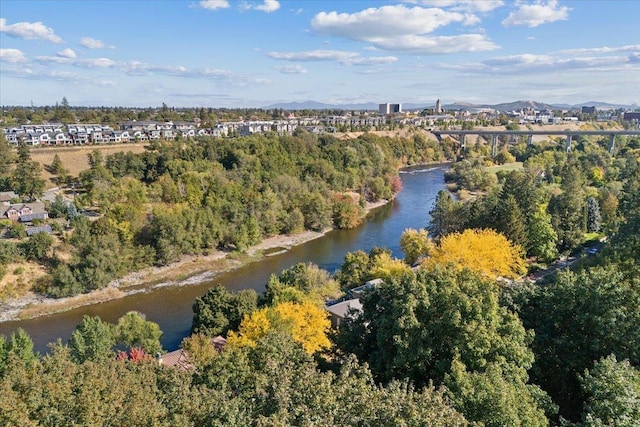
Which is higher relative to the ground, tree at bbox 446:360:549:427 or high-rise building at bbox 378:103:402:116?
high-rise building at bbox 378:103:402:116

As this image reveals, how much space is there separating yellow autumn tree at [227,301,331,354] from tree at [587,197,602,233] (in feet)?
70.3

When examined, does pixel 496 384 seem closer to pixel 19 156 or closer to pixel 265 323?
pixel 265 323

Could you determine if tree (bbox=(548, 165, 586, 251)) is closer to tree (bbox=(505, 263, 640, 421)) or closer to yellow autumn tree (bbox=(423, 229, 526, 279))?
yellow autumn tree (bbox=(423, 229, 526, 279))

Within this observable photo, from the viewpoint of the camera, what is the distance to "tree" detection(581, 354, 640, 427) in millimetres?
6176

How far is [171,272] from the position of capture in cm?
2541

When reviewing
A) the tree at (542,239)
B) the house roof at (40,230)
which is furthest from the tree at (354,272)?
the house roof at (40,230)

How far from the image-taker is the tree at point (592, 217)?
27.3m

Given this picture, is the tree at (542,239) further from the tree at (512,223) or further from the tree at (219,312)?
the tree at (219,312)

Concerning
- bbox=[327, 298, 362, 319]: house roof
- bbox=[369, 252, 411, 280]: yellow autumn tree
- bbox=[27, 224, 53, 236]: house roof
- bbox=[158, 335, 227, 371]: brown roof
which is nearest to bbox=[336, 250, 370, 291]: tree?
bbox=[369, 252, 411, 280]: yellow autumn tree

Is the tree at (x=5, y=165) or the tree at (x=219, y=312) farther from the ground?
the tree at (x=5, y=165)

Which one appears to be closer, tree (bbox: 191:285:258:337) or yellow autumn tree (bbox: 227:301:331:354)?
yellow autumn tree (bbox: 227:301:331:354)

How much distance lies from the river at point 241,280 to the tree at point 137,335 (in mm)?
1894

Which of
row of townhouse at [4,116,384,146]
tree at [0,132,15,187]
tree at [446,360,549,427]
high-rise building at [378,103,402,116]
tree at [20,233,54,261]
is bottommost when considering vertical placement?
tree at [20,233,54,261]

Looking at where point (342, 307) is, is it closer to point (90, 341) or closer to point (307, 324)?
point (307, 324)
